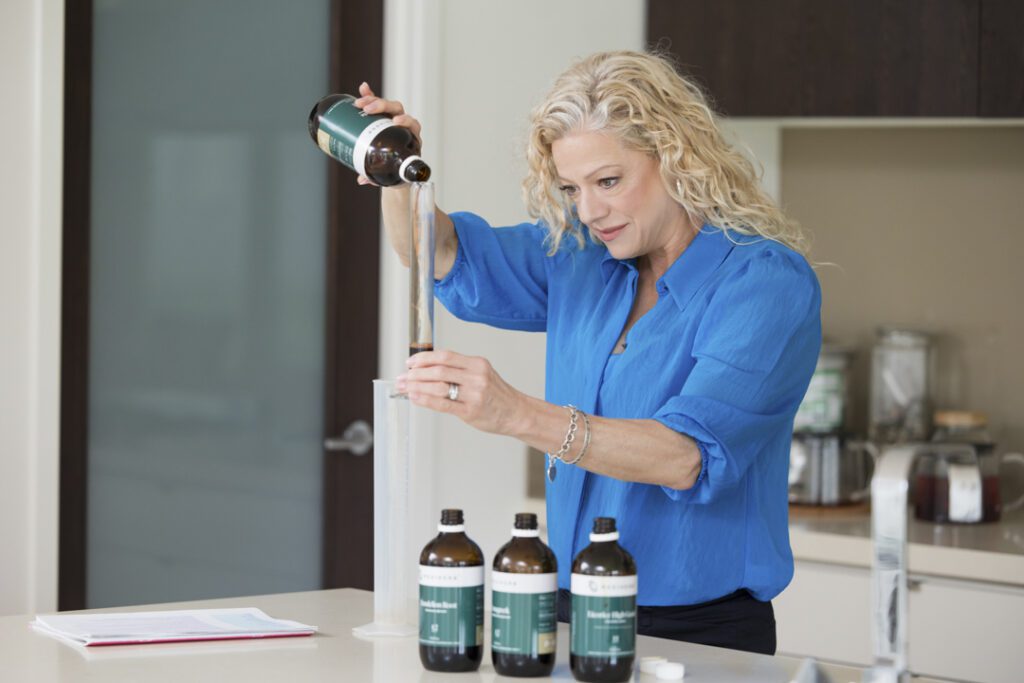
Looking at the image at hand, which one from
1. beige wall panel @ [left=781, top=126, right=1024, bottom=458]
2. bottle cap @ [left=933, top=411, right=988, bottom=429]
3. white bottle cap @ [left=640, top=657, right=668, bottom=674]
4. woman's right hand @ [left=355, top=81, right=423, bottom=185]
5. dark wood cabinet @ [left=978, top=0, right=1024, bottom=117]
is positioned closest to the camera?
white bottle cap @ [left=640, top=657, right=668, bottom=674]

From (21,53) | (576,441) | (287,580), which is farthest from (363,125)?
(287,580)

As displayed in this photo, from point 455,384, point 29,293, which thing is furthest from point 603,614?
point 29,293

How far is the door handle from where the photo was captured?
3.13m

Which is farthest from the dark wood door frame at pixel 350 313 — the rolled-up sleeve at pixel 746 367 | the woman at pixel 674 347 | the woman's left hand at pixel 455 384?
the woman's left hand at pixel 455 384

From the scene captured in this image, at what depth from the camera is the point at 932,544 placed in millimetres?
2871

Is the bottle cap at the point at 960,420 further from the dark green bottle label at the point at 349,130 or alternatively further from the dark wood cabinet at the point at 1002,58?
the dark green bottle label at the point at 349,130

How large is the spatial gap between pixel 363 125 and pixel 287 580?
1.60m

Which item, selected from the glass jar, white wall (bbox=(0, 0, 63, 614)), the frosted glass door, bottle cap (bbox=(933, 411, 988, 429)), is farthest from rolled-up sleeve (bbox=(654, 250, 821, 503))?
the glass jar

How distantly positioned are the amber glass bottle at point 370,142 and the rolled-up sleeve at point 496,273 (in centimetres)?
38

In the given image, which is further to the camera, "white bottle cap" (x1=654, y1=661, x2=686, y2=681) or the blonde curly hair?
the blonde curly hair

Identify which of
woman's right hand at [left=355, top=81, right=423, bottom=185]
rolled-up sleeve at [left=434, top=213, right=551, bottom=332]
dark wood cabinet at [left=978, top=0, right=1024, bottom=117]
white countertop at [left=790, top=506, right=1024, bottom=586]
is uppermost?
dark wood cabinet at [left=978, top=0, right=1024, bottom=117]

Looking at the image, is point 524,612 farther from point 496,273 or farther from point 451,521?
point 496,273

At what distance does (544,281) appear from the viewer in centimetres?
215

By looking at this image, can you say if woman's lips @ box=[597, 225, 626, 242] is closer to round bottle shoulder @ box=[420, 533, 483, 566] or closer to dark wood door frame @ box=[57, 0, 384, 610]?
round bottle shoulder @ box=[420, 533, 483, 566]
